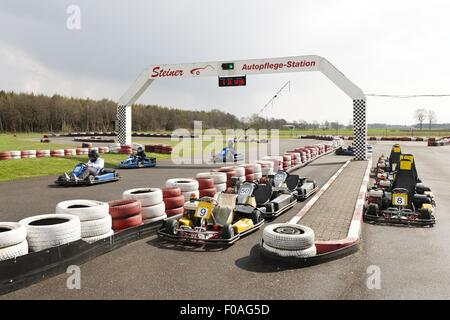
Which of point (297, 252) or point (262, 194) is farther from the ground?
point (262, 194)

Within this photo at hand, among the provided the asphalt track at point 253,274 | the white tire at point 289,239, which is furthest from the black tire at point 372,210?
the white tire at point 289,239

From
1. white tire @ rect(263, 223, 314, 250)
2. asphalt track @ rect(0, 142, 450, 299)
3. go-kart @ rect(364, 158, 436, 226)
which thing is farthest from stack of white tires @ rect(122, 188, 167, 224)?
go-kart @ rect(364, 158, 436, 226)

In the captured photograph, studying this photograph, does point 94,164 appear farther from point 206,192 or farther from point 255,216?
point 255,216

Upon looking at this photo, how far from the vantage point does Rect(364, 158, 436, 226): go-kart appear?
24.3 feet

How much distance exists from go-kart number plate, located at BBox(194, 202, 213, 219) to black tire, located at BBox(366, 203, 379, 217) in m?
3.55

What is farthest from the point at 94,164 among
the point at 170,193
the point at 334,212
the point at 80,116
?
the point at 80,116

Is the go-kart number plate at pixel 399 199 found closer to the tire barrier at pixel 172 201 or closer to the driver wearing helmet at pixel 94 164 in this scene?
the tire barrier at pixel 172 201

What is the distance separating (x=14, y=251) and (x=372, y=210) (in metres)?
6.62

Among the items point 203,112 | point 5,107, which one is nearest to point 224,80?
point 5,107

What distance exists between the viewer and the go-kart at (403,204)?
291 inches

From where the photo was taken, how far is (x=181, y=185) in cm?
853

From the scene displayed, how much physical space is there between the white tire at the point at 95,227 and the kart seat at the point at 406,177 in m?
6.63

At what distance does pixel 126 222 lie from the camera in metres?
6.62

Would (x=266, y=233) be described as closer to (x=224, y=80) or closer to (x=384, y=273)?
(x=384, y=273)
